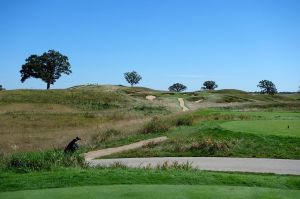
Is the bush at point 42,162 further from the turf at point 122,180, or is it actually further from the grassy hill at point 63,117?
the grassy hill at point 63,117

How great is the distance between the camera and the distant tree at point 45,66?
93500 millimetres

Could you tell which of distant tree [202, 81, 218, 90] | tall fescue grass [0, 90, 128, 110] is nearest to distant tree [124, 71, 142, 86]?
distant tree [202, 81, 218, 90]

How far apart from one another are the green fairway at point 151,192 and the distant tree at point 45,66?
87.5 meters

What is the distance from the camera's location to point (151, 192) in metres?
8.20

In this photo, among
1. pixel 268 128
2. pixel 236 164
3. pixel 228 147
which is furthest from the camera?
pixel 268 128

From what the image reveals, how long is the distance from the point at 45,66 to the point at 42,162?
83.4 m

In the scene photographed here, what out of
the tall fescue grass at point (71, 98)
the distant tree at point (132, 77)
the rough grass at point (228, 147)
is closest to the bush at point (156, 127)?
the rough grass at point (228, 147)

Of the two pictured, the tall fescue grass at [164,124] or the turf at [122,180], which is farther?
the tall fescue grass at [164,124]

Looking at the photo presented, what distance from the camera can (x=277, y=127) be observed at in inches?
936

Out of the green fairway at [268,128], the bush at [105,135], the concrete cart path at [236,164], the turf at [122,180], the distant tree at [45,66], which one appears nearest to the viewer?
the turf at [122,180]

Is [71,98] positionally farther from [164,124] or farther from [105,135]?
[105,135]

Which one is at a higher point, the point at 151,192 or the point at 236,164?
the point at 151,192

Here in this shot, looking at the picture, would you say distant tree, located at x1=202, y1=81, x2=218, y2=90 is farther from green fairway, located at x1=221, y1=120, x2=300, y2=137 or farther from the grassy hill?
green fairway, located at x1=221, y1=120, x2=300, y2=137

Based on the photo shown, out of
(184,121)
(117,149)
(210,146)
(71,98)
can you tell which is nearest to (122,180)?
(210,146)
